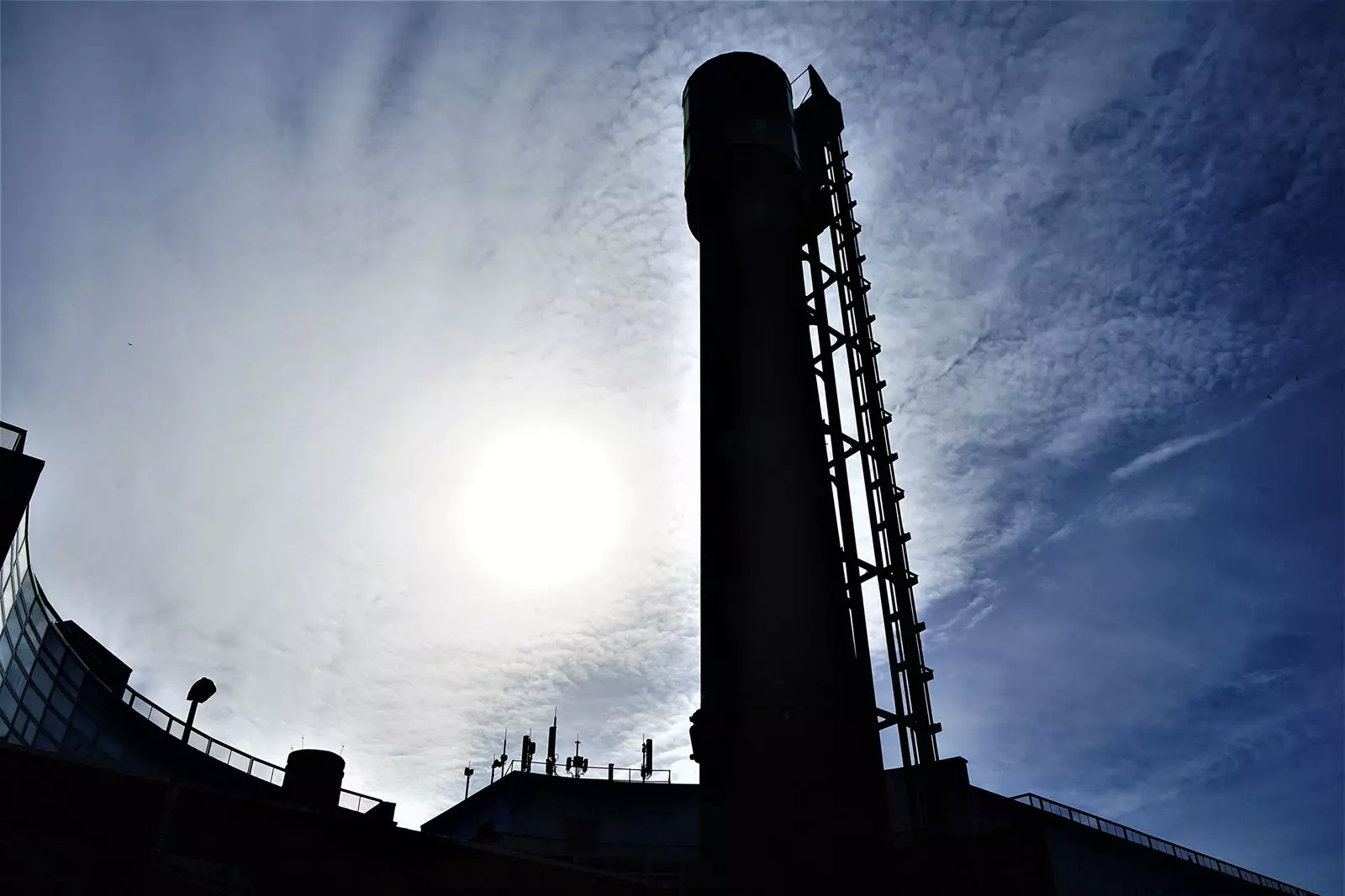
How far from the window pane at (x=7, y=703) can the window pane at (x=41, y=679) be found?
139 cm

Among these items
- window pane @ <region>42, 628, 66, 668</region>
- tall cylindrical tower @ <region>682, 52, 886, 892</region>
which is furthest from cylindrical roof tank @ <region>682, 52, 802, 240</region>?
window pane @ <region>42, 628, 66, 668</region>

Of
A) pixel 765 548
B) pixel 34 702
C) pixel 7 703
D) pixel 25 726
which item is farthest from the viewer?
pixel 34 702

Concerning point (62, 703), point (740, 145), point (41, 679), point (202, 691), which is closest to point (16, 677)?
point (41, 679)

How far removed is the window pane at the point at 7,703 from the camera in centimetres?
3050

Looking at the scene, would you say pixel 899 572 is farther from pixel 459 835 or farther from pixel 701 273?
pixel 459 835

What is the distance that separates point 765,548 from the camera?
23016 millimetres

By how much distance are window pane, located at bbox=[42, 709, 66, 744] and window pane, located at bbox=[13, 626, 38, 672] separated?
7.37ft

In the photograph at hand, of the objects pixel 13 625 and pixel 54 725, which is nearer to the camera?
pixel 13 625

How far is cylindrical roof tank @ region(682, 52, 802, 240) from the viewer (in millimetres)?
28578

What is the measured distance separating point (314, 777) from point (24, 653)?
12.4 metres

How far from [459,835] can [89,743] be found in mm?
18378

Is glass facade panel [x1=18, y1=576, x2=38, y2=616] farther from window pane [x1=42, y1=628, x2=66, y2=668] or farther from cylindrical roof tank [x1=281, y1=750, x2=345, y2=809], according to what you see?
cylindrical roof tank [x1=281, y1=750, x2=345, y2=809]

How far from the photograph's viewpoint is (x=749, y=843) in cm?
1927

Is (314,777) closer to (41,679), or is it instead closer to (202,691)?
(202,691)
